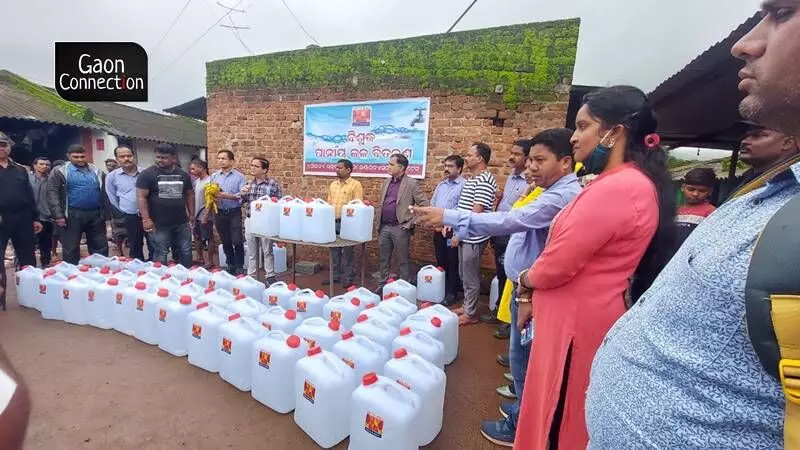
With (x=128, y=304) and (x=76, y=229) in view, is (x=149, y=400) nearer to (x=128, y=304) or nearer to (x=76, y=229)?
(x=128, y=304)

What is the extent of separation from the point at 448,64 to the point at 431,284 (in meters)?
2.90

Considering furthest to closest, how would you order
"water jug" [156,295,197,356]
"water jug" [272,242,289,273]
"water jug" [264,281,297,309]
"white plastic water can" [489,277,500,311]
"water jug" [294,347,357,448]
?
"water jug" [272,242,289,273], "white plastic water can" [489,277,500,311], "water jug" [264,281,297,309], "water jug" [156,295,197,356], "water jug" [294,347,357,448]

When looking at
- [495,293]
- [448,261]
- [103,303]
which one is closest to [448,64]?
[448,261]

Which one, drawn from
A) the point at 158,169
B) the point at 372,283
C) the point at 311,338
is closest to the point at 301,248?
the point at 372,283

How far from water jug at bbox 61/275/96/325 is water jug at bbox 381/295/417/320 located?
9.63 ft

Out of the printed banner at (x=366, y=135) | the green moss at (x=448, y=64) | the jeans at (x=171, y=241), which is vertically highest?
the green moss at (x=448, y=64)

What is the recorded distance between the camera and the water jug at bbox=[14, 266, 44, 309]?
408 cm

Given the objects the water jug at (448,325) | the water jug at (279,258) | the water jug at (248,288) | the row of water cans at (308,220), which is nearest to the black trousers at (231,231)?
the water jug at (279,258)

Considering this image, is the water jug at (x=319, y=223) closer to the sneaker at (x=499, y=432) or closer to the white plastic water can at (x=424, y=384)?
the white plastic water can at (x=424, y=384)

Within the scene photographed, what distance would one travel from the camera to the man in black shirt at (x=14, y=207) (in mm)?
4104

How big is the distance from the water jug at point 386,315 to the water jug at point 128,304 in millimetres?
2090

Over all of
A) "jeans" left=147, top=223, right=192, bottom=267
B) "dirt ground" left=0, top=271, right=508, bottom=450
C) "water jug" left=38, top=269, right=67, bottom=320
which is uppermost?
"jeans" left=147, top=223, right=192, bottom=267

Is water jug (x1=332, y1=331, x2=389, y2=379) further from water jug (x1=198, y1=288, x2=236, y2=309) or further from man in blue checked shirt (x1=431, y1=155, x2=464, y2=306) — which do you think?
man in blue checked shirt (x1=431, y1=155, x2=464, y2=306)

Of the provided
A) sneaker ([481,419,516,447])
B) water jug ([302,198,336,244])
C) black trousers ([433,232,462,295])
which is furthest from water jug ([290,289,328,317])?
black trousers ([433,232,462,295])
